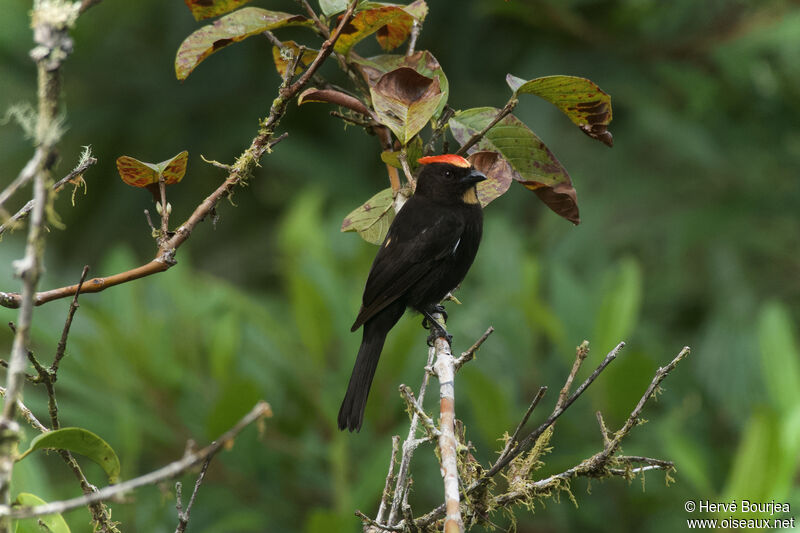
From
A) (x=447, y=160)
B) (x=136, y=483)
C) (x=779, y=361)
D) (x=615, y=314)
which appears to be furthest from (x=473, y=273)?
(x=136, y=483)

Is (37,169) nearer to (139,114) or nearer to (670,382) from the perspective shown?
(670,382)

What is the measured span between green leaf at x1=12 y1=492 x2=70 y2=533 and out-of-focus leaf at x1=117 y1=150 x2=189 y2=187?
26.1 inches

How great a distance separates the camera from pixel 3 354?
15.0 ft

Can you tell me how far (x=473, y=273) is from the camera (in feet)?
16.4

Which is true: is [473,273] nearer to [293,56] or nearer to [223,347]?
[223,347]

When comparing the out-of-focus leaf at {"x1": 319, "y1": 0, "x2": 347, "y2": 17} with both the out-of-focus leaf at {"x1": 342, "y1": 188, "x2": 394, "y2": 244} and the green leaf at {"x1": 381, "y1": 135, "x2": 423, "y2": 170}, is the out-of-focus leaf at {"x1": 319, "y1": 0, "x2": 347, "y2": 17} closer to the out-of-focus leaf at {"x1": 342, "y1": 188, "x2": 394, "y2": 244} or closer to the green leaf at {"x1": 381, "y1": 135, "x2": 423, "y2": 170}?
the green leaf at {"x1": 381, "y1": 135, "x2": 423, "y2": 170}

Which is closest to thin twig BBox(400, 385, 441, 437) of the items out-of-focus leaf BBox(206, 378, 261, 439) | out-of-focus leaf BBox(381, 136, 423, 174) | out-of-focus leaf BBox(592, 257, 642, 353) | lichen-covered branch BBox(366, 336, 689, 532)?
lichen-covered branch BBox(366, 336, 689, 532)

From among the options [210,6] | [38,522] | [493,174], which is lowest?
[38,522]

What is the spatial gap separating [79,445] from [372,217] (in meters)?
1.03

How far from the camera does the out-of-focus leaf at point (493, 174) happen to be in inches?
79.2

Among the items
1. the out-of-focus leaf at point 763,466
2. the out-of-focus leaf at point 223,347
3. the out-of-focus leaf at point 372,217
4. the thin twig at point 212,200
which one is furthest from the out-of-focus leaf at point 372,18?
the out-of-focus leaf at point 223,347

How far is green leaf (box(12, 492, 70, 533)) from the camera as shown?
1.45 meters

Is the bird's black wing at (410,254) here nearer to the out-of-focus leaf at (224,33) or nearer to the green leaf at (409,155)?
the green leaf at (409,155)

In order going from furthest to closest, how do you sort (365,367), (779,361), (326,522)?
(779,361)
(326,522)
(365,367)
